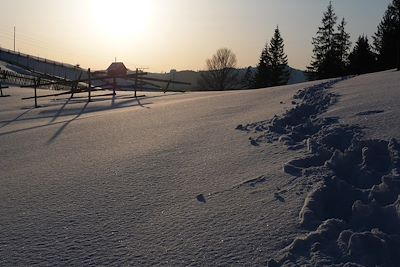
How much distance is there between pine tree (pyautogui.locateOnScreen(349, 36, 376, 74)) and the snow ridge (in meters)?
39.9

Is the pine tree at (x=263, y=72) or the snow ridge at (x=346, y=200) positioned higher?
the pine tree at (x=263, y=72)

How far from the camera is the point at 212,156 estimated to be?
17.7ft

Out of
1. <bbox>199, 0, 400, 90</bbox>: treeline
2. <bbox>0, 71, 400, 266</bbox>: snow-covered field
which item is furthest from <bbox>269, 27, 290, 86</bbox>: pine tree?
<bbox>0, 71, 400, 266</bbox>: snow-covered field

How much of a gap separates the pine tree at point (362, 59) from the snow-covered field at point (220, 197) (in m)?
38.2

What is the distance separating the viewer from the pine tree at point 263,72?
5336 cm

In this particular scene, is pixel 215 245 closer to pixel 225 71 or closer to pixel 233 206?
pixel 233 206

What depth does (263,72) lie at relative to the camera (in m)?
54.1

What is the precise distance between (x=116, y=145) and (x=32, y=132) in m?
3.39

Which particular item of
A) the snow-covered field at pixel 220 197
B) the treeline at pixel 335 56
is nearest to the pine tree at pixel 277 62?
the treeline at pixel 335 56

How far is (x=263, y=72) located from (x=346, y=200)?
5174 cm

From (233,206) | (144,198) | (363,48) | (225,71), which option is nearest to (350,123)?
(233,206)

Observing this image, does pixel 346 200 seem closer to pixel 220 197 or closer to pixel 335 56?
pixel 220 197

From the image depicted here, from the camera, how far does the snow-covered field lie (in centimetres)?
298

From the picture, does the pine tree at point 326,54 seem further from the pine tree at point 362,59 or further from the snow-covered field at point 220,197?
the snow-covered field at point 220,197
